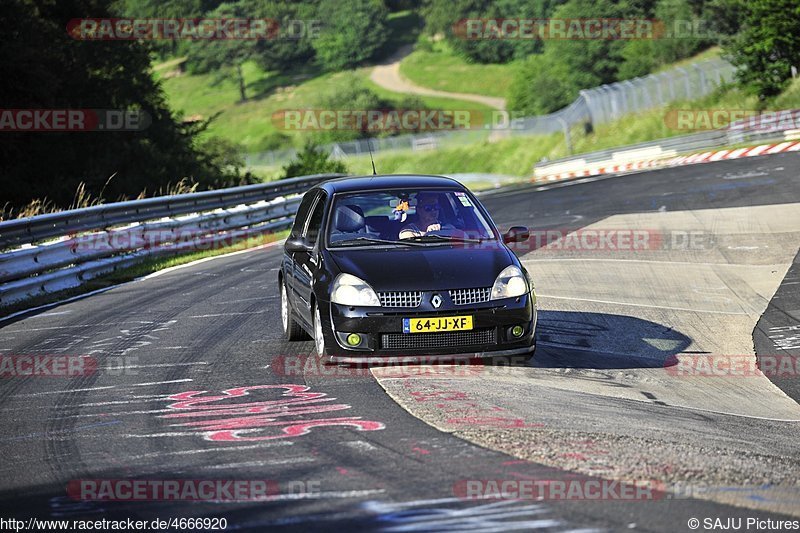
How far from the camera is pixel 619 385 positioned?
9.34 metres

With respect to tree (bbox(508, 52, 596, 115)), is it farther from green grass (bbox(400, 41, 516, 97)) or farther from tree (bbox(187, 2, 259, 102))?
tree (bbox(187, 2, 259, 102))

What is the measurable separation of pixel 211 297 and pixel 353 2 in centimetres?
14757

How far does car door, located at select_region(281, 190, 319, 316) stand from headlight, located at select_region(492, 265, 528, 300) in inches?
87.7

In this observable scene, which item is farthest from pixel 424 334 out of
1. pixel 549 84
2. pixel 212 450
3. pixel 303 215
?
pixel 549 84

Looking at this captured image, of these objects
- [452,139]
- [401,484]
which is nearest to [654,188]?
[401,484]

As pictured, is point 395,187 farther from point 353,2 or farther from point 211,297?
point 353,2

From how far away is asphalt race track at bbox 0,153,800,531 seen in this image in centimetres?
530

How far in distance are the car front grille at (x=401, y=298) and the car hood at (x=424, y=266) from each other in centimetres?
4

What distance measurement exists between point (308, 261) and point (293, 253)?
84 cm

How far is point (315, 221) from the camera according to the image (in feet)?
34.4

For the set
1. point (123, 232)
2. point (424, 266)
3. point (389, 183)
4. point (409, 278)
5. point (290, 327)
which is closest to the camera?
point (409, 278)

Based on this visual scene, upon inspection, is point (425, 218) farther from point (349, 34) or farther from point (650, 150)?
point (349, 34)

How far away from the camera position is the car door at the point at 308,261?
9.81 metres

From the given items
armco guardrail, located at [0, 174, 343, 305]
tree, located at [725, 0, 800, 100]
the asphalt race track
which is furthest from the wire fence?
the asphalt race track
